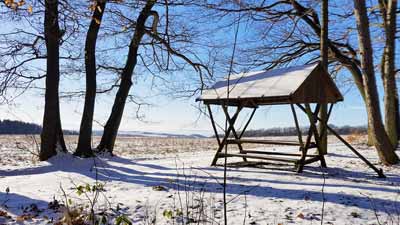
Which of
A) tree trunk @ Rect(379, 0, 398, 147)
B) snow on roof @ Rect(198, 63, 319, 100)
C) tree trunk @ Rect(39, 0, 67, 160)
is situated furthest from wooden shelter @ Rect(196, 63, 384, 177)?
tree trunk @ Rect(39, 0, 67, 160)

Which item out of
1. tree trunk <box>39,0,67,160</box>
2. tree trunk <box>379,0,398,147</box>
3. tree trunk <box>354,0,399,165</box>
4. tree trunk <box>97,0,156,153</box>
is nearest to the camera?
tree trunk <box>354,0,399,165</box>

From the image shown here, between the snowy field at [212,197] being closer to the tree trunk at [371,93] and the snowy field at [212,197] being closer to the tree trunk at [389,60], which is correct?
the tree trunk at [371,93]

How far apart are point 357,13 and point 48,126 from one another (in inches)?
379

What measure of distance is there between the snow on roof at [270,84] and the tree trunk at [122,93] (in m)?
4.65

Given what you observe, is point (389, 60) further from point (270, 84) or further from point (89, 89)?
point (89, 89)

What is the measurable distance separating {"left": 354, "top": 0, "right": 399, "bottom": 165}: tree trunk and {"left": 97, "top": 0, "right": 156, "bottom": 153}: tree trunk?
727 centimetres

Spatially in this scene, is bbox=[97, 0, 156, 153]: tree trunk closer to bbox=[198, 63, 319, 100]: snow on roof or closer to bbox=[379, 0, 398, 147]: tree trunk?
bbox=[198, 63, 319, 100]: snow on roof

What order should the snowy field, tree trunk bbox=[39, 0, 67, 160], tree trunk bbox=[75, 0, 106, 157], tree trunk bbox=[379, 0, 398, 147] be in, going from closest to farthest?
the snowy field
tree trunk bbox=[39, 0, 67, 160]
tree trunk bbox=[379, 0, 398, 147]
tree trunk bbox=[75, 0, 106, 157]

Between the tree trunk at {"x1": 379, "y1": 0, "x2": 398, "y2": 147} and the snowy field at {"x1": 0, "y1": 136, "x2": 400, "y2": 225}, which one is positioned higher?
the tree trunk at {"x1": 379, "y1": 0, "x2": 398, "y2": 147}

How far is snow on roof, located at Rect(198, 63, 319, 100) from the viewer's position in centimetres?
762

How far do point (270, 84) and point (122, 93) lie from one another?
257 inches

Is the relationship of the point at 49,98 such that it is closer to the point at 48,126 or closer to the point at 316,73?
the point at 48,126

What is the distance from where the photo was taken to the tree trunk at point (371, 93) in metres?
8.47

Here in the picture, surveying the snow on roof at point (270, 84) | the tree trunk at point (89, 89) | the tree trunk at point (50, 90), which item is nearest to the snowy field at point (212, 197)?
the snow on roof at point (270, 84)
